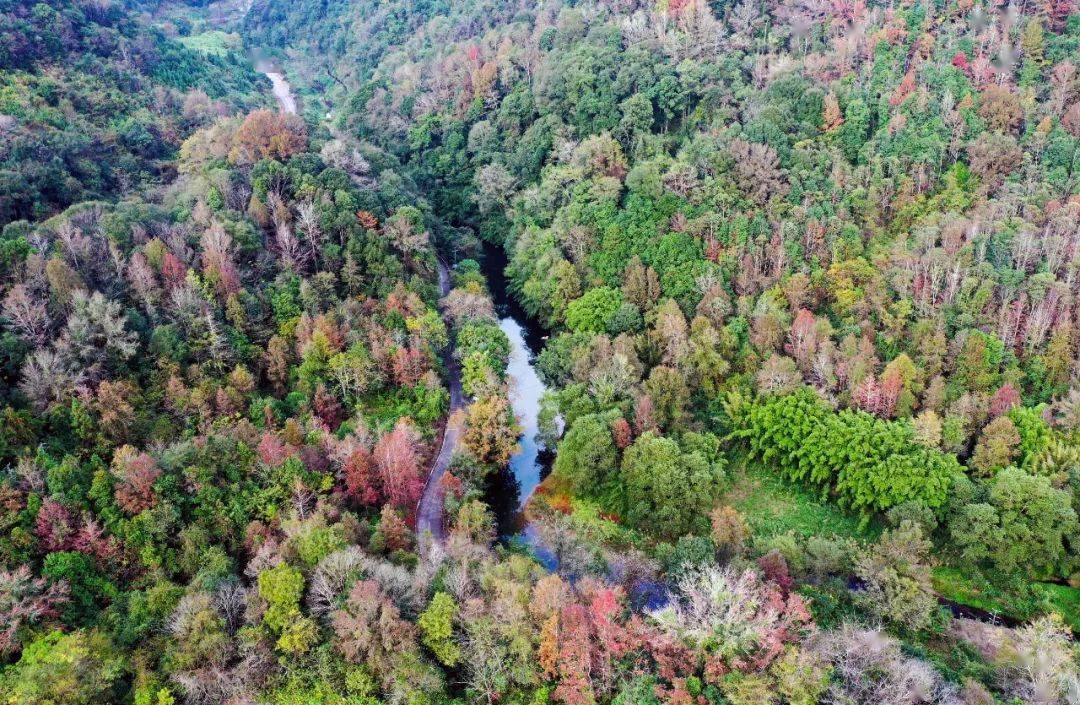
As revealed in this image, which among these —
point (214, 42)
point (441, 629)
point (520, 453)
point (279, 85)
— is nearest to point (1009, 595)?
point (520, 453)

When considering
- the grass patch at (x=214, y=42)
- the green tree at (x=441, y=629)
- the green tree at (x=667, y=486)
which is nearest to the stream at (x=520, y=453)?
the green tree at (x=667, y=486)

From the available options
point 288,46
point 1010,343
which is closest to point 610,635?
point 1010,343

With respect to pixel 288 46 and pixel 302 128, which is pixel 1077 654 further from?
pixel 288 46

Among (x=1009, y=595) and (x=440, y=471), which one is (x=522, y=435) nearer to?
(x=440, y=471)

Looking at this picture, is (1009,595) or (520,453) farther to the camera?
(520,453)

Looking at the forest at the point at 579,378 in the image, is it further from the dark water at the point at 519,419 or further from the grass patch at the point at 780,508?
the dark water at the point at 519,419

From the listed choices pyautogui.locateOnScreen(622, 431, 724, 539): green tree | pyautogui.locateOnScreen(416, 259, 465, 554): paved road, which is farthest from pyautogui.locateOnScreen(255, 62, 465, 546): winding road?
pyautogui.locateOnScreen(622, 431, 724, 539): green tree
